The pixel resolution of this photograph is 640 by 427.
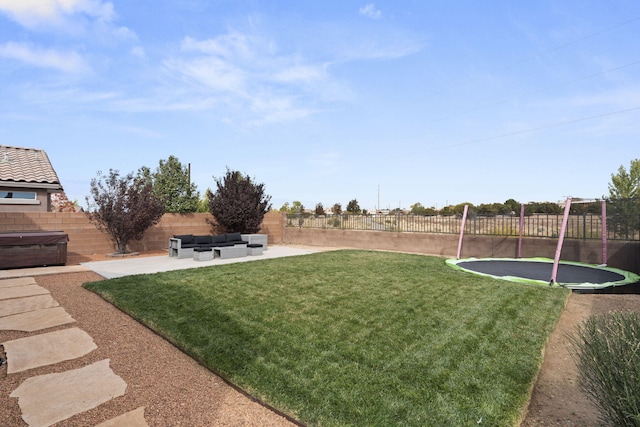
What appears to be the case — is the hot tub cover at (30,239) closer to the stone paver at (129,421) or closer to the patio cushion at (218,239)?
the patio cushion at (218,239)

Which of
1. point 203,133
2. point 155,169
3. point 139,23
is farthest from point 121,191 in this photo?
point 155,169

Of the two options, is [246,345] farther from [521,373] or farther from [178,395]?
[521,373]

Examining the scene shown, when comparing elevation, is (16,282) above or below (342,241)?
below

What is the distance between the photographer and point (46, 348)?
12.9ft

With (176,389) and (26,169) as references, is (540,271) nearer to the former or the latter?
(176,389)

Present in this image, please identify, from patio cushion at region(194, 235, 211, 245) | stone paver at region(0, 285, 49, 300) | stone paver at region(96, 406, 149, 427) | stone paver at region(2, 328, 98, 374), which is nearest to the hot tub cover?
stone paver at region(0, 285, 49, 300)

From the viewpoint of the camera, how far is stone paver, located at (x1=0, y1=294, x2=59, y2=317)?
5.44 metres

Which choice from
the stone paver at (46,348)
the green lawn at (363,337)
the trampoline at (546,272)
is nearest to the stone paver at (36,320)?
the stone paver at (46,348)

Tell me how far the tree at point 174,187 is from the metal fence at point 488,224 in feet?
23.0

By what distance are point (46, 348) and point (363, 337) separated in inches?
156

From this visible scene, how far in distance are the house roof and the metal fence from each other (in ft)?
38.8

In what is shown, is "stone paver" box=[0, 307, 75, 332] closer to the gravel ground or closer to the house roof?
the gravel ground

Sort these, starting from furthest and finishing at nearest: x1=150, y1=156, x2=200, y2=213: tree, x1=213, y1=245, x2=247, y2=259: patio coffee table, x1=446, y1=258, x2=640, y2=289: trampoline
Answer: x1=150, y1=156, x2=200, y2=213: tree
x1=213, y1=245, x2=247, y2=259: patio coffee table
x1=446, y1=258, x2=640, y2=289: trampoline

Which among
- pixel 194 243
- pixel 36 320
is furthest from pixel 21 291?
pixel 194 243
